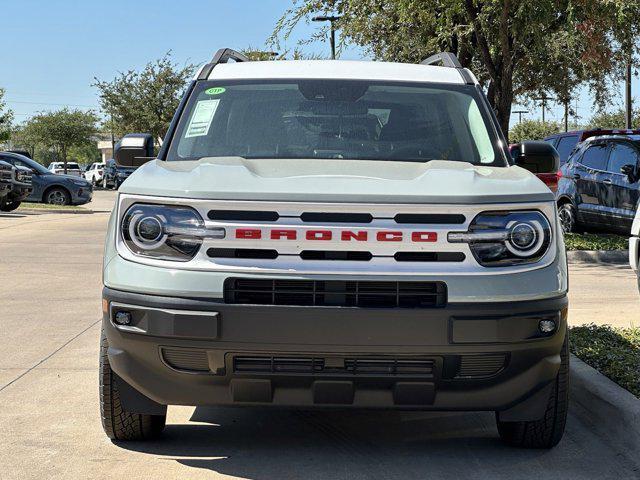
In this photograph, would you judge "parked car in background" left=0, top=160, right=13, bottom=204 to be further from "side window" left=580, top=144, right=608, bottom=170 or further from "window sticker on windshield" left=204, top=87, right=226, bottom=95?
"window sticker on windshield" left=204, top=87, right=226, bottom=95

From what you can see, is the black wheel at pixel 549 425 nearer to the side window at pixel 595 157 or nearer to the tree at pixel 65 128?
the side window at pixel 595 157

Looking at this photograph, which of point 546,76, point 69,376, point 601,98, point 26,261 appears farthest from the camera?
point 601,98

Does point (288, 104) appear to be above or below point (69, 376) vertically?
above

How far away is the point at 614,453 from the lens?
4.86 meters

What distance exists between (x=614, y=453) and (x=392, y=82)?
7.56 ft

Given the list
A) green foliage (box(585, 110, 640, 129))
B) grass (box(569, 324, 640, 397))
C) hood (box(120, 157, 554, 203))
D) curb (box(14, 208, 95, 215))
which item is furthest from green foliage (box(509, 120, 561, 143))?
hood (box(120, 157, 554, 203))

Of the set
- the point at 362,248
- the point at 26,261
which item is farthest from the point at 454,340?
the point at 26,261

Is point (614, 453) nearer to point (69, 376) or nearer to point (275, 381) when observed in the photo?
point (275, 381)

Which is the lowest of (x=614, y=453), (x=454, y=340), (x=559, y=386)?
(x=614, y=453)

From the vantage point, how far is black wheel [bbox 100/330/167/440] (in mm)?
4539

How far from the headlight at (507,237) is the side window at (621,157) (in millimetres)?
11695

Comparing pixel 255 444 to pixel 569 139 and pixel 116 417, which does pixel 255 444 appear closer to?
pixel 116 417

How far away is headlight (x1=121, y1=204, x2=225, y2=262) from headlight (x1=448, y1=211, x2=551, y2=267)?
1.04m

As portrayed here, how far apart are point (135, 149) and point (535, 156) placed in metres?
2.32
